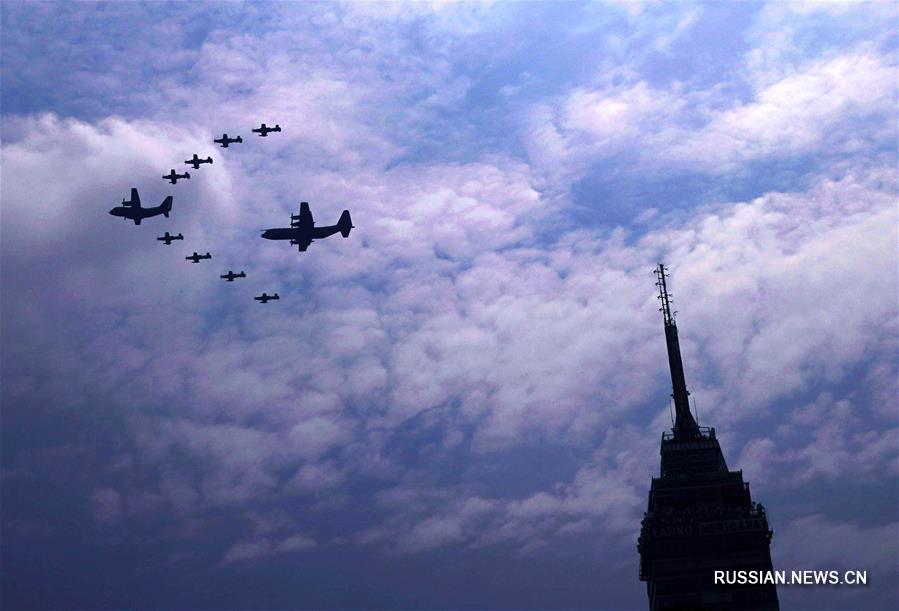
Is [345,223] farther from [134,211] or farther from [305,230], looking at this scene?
[134,211]

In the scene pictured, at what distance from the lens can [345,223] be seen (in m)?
190

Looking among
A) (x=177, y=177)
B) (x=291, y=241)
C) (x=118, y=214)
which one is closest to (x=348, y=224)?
(x=291, y=241)

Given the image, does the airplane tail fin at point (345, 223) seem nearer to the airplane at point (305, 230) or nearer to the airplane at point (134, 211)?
the airplane at point (305, 230)

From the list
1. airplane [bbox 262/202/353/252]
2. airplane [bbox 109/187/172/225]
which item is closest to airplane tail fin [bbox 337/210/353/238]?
airplane [bbox 262/202/353/252]

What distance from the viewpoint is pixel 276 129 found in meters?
190

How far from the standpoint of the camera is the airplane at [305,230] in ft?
618

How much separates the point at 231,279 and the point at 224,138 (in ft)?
102

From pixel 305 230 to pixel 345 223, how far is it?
8.66m

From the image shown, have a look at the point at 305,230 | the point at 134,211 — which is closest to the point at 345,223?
the point at 305,230

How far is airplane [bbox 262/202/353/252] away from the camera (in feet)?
618

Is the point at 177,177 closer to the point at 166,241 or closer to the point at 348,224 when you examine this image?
the point at 166,241

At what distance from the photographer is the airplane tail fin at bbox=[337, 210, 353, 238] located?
189750mm

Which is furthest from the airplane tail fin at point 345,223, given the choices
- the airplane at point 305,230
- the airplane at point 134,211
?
the airplane at point 134,211

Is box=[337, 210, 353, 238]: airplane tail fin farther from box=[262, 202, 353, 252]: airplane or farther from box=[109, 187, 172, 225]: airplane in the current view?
box=[109, 187, 172, 225]: airplane
